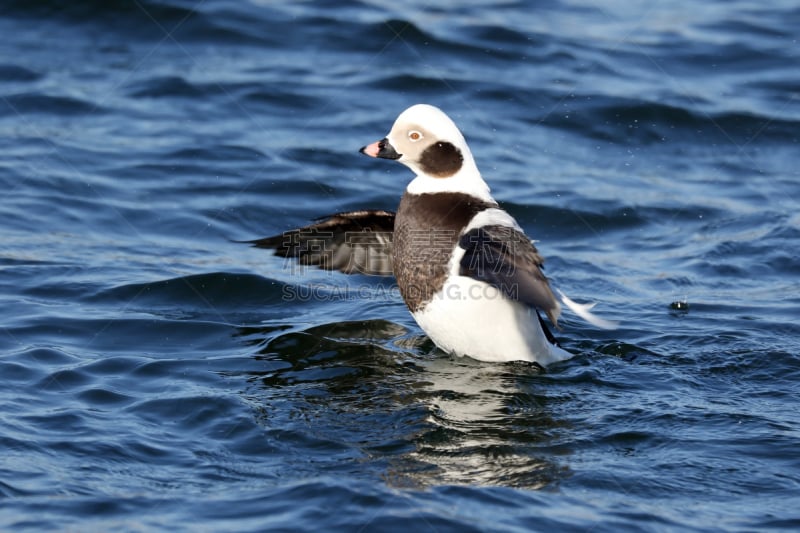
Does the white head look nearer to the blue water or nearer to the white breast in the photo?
the white breast

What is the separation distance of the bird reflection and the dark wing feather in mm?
626

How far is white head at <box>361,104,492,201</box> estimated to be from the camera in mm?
5816

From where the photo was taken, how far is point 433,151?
583cm

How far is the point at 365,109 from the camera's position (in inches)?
425

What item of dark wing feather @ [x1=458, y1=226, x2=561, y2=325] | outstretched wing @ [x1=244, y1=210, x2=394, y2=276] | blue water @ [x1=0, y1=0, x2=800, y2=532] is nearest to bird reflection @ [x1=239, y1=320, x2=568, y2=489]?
blue water @ [x1=0, y1=0, x2=800, y2=532]

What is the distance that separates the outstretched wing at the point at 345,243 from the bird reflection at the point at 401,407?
40 cm

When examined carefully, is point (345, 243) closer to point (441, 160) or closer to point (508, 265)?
point (441, 160)

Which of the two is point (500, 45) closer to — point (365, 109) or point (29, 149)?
point (365, 109)

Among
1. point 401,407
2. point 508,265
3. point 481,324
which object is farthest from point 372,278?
point 508,265

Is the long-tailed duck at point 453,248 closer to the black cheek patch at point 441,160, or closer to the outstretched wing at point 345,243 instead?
the black cheek patch at point 441,160

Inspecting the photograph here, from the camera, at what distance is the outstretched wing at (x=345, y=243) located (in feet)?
21.0

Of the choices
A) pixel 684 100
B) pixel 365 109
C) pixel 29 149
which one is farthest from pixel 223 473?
pixel 684 100

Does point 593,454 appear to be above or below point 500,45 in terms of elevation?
below

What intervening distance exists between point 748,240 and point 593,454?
4.05m
